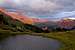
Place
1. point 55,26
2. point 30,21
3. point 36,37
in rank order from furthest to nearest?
point 36,37 → point 30,21 → point 55,26

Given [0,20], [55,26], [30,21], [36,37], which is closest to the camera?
[55,26]

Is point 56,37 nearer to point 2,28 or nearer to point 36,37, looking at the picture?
point 36,37

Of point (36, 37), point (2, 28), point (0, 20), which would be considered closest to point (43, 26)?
point (36, 37)

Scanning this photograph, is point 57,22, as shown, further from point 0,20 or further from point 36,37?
point 0,20

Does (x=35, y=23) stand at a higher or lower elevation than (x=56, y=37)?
higher

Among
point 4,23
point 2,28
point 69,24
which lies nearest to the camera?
point 69,24

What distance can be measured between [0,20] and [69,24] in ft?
184

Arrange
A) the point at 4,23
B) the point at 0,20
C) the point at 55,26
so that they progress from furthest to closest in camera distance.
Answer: the point at 4,23 < the point at 0,20 < the point at 55,26

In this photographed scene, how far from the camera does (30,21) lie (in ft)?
237

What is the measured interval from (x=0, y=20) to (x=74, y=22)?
2214 inches

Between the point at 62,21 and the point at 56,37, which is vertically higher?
the point at 62,21

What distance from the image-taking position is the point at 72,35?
10406 centimetres

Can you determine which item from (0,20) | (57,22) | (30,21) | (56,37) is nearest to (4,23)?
(0,20)

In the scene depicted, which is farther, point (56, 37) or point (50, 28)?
point (56, 37)
